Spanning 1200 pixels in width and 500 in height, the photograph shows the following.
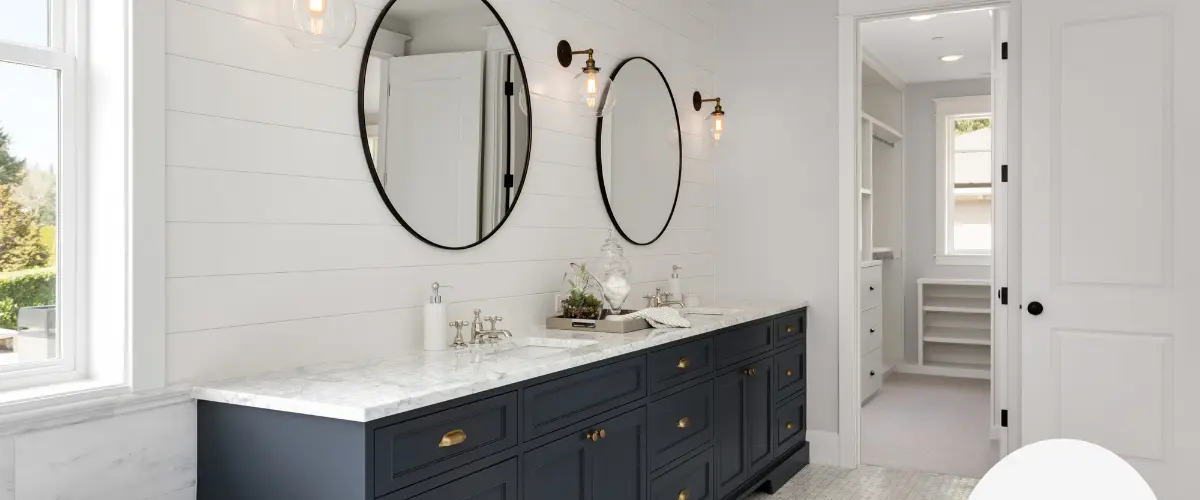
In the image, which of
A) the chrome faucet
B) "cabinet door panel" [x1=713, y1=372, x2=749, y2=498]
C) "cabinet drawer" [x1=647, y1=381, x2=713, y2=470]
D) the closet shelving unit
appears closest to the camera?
the chrome faucet

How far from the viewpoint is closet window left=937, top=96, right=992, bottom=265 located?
7082 mm

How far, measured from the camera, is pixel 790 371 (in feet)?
13.4

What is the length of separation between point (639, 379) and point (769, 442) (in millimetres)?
1295

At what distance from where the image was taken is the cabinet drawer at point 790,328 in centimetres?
393

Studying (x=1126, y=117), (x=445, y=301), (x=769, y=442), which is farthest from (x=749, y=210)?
(x=445, y=301)

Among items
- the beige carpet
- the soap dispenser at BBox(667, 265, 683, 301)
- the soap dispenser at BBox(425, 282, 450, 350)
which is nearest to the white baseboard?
the beige carpet

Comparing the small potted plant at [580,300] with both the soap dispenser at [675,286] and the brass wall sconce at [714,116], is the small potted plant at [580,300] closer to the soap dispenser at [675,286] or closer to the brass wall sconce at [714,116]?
the soap dispenser at [675,286]

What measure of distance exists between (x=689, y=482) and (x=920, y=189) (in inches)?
193

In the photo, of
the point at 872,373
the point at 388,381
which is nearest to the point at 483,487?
the point at 388,381

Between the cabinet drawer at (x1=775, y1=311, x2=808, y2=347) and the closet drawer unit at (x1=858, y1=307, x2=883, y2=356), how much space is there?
151 centimetres

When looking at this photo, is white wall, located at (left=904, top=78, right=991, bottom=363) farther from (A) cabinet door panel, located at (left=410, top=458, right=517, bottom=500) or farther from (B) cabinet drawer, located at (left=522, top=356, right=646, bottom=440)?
(A) cabinet door panel, located at (left=410, top=458, right=517, bottom=500)

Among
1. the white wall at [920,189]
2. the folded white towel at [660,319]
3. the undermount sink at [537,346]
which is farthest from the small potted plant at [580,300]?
the white wall at [920,189]

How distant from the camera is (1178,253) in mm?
3396

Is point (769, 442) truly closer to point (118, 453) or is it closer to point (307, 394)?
point (307, 394)
